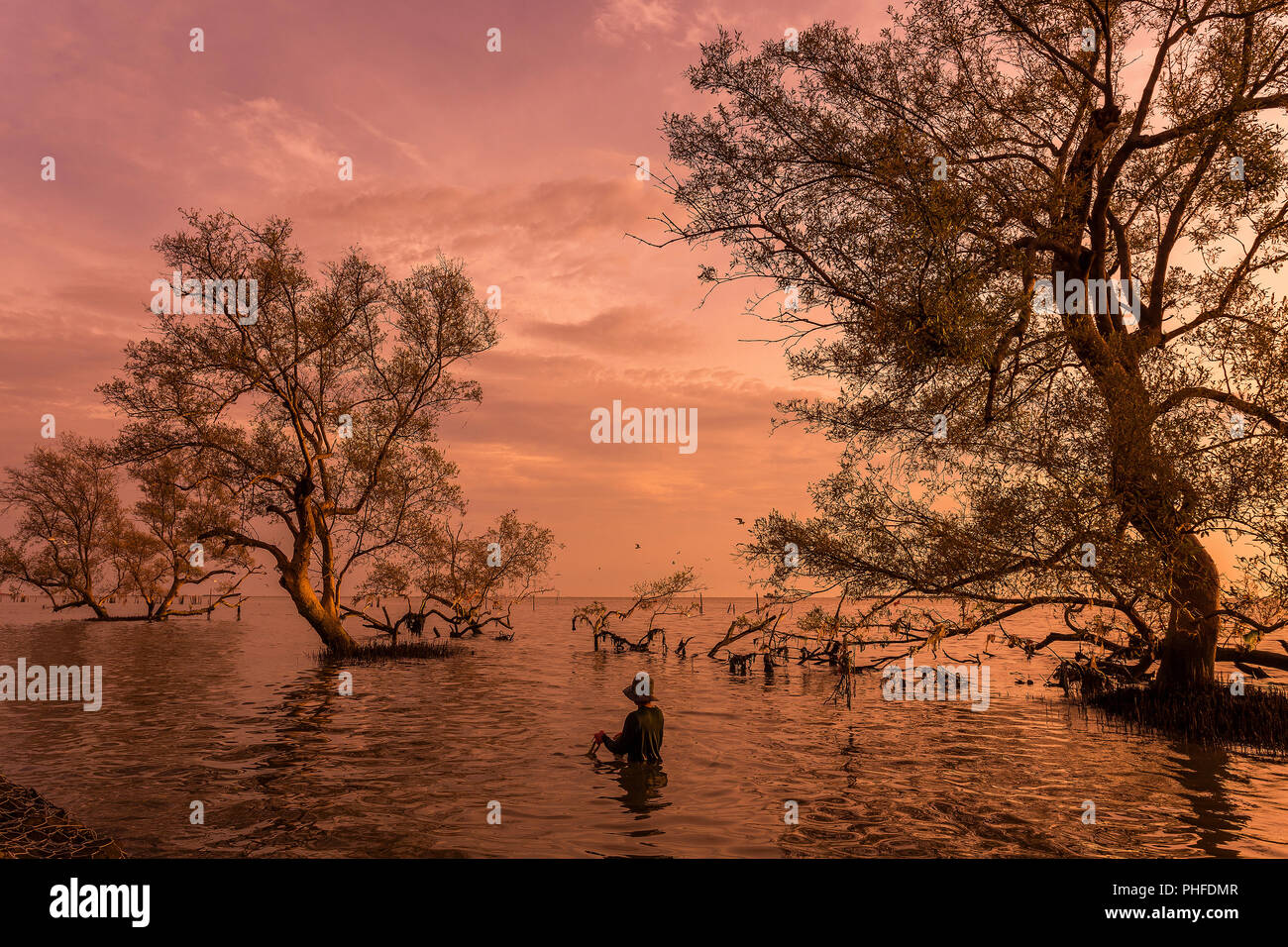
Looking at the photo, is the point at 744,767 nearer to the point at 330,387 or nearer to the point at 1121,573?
the point at 1121,573

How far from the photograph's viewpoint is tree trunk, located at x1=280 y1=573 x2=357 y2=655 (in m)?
31.3

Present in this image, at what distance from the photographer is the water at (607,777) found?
11555mm

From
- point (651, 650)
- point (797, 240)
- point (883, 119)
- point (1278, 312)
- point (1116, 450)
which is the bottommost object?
point (651, 650)

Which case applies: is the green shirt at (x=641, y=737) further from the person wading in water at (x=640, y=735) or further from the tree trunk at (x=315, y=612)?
the tree trunk at (x=315, y=612)

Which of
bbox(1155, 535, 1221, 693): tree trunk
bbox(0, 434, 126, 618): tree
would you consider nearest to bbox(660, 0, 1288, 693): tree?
bbox(1155, 535, 1221, 693): tree trunk

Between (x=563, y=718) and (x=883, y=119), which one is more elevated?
(x=883, y=119)

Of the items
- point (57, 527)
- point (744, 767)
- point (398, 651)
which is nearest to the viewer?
point (744, 767)

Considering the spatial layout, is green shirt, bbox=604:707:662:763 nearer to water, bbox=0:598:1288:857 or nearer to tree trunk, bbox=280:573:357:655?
water, bbox=0:598:1288:857

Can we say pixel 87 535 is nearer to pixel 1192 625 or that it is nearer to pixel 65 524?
pixel 65 524

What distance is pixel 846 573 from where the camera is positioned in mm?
18250

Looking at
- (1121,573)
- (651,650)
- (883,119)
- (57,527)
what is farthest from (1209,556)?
(57,527)

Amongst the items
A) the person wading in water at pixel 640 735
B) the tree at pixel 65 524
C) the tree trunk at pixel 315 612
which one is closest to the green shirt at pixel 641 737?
the person wading in water at pixel 640 735

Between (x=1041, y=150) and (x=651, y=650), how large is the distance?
3625 centimetres

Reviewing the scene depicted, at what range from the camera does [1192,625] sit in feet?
61.5
